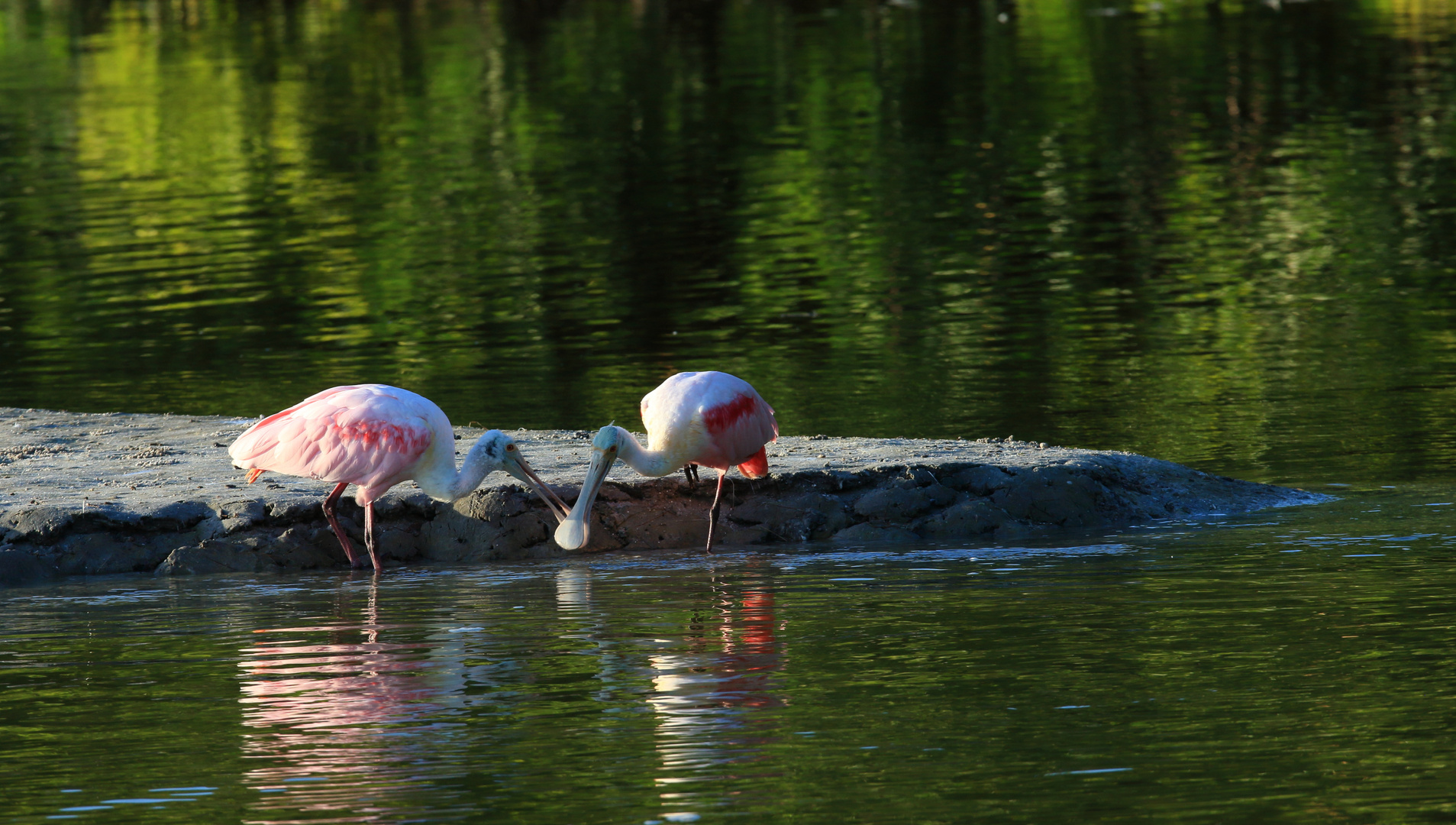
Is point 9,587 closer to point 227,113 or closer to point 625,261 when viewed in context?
point 625,261

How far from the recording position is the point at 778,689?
7543 mm

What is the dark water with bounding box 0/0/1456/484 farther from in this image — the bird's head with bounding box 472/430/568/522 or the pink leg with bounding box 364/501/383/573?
the pink leg with bounding box 364/501/383/573

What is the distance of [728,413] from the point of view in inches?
408

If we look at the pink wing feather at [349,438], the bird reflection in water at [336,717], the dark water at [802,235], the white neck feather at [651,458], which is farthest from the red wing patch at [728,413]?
the dark water at [802,235]

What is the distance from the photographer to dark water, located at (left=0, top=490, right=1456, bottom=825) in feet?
20.3

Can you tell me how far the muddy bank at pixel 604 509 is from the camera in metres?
10.5

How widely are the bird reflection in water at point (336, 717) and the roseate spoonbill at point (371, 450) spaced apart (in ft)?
3.23

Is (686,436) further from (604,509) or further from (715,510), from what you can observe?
(604,509)

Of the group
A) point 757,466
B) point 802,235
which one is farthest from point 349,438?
point 802,235

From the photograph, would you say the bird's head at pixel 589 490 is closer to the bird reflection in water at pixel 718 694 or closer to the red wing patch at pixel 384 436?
the red wing patch at pixel 384 436

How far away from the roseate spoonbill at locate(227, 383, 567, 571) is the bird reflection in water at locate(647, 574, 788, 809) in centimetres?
164

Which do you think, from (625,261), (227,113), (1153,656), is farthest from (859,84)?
(1153,656)

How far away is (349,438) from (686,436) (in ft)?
5.60

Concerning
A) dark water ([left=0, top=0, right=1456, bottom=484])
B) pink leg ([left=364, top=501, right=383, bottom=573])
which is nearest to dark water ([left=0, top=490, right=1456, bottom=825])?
pink leg ([left=364, top=501, right=383, bottom=573])
